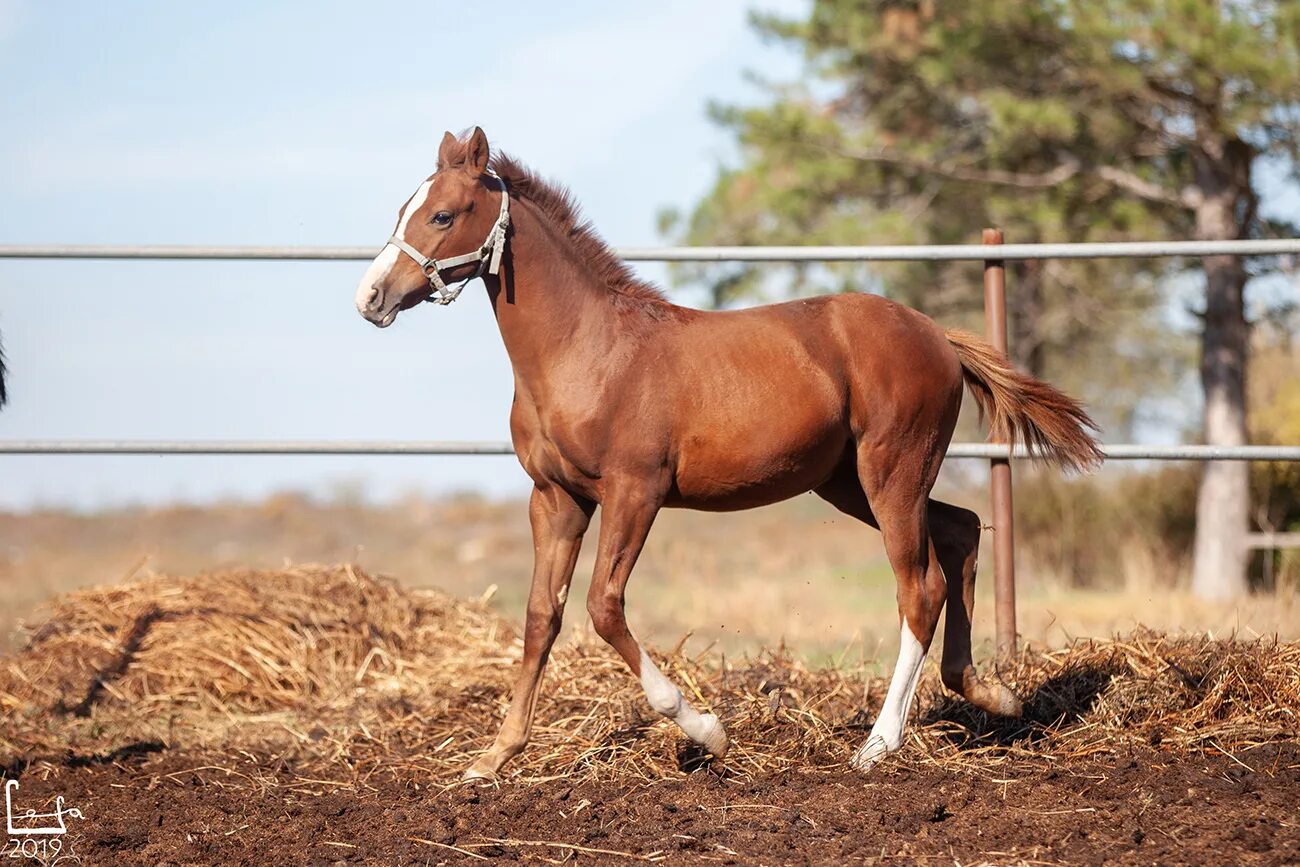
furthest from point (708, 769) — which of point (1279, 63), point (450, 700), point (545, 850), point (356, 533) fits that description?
point (356, 533)

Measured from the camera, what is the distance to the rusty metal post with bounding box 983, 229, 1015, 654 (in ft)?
16.7

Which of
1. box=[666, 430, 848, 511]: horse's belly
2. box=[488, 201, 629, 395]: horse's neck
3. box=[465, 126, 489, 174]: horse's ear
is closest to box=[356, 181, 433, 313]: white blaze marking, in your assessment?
box=[465, 126, 489, 174]: horse's ear

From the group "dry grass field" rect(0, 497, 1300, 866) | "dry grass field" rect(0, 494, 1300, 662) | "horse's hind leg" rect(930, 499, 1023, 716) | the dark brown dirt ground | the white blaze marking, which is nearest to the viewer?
the dark brown dirt ground

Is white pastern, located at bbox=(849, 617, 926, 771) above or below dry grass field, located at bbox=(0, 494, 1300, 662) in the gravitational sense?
above

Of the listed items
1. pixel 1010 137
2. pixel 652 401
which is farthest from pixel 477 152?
pixel 1010 137

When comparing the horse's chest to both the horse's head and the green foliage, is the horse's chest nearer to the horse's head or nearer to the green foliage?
the horse's head

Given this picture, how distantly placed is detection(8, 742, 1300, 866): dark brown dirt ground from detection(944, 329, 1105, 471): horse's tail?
110 centimetres

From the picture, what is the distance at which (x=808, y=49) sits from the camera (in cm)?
1173

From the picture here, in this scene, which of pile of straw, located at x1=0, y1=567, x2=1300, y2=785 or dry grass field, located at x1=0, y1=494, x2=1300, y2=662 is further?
dry grass field, located at x1=0, y1=494, x2=1300, y2=662

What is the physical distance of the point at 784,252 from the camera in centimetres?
508

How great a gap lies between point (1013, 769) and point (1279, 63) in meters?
6.54

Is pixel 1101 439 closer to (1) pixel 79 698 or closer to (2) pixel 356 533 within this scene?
(1) pixel 79 698

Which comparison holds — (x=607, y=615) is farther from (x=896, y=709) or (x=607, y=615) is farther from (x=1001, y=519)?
(x=1001, y=519)

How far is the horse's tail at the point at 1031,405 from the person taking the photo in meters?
4.64
